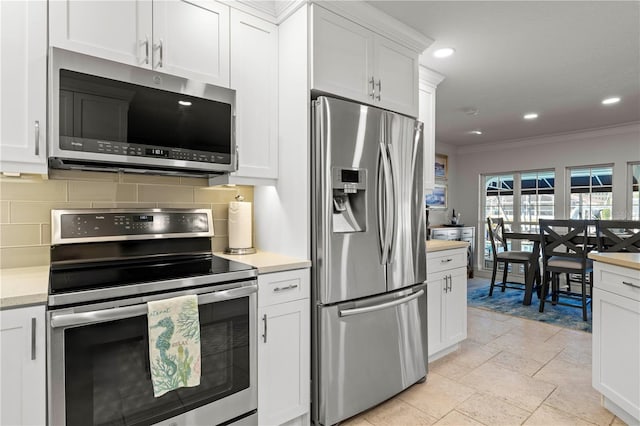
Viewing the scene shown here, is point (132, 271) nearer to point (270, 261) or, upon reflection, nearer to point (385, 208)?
point (270, 261)

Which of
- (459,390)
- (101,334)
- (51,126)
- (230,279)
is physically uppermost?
(51,126)

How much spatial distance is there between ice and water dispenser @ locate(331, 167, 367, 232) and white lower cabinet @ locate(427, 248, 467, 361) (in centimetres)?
94

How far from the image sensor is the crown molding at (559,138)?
4.90m

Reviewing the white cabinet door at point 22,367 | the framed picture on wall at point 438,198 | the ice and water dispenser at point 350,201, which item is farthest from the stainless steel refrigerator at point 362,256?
the framed picture on wall at point 438,198

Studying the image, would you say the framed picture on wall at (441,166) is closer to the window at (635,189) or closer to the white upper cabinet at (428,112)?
the window at (635,189)

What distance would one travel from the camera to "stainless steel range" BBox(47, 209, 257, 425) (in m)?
1.26


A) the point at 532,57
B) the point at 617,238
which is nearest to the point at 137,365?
the point at 532,57

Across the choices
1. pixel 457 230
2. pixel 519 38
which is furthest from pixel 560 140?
pixel 519 38

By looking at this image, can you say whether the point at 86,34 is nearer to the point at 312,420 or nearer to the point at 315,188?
the point at 315,188

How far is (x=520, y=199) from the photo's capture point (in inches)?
242

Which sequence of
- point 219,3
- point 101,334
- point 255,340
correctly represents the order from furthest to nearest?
point 219,3 → point 255,340 → point 101,334

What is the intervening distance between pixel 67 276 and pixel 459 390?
245 centimetres

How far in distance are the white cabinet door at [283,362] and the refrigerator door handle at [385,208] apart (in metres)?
0.60

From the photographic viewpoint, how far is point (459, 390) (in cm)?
238
